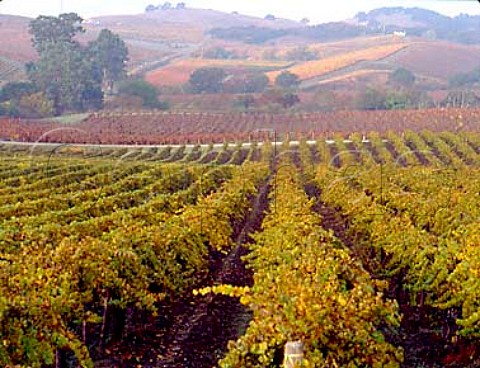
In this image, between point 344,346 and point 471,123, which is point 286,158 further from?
point 344,346

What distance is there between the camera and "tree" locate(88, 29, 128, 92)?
93188mm

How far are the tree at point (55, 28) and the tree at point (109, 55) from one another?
394 cm

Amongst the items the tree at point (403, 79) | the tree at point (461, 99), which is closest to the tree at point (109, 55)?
the tree at point (403, 79)

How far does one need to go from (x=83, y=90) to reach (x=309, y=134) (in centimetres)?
3398

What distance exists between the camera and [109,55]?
94250mm

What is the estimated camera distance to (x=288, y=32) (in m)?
186

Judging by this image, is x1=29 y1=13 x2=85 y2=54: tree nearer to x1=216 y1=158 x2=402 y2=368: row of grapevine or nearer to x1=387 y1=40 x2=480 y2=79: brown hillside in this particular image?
x1=387 y1=40 x2=480 y2=79: brown hillside

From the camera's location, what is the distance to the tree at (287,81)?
340 feet

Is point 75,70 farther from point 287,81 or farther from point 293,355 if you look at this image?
point 293,355

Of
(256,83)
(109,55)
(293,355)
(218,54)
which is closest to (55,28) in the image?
(109,55)

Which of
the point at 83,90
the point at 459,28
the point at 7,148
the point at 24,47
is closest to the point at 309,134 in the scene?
the point at 7,148

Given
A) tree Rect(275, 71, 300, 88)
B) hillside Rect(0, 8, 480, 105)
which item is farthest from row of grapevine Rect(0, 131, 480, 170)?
hillside Rect(0, 8, 480, 105)

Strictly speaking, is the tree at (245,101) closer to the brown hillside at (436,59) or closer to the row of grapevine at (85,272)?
the brown hillside at (436,59)

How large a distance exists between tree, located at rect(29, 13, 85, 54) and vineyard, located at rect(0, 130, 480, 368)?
78632 millimetres
